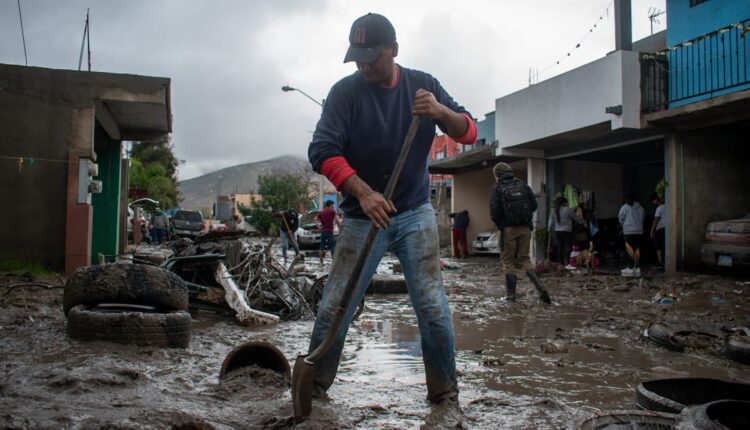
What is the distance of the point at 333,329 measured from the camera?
2.98 metres

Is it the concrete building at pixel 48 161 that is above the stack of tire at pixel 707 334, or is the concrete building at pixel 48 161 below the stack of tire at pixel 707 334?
above

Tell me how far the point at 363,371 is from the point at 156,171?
4970 cm

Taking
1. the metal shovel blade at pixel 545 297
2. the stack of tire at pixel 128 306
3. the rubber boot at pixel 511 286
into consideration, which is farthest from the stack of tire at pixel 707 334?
the stack of tire at pixel 128 306

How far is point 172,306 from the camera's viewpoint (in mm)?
4660

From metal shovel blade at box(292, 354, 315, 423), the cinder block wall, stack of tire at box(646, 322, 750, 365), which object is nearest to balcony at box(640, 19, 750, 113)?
the cinder block wall

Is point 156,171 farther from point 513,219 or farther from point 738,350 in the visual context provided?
point 738,350

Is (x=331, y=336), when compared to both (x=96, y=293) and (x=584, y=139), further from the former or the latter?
(x=584, y=139)

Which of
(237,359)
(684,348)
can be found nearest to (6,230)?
(237,359)

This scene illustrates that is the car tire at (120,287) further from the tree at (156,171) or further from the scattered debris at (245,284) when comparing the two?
the tree at (156,171)

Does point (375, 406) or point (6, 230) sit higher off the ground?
point (6, 230)

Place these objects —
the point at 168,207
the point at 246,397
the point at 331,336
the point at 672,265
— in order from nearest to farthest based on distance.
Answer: the point at 331,336
the point at 246,397
the point at 672,265
the point at 168,207

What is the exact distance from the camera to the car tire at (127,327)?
418 centimetres

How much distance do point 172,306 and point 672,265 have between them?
11244 millimetres

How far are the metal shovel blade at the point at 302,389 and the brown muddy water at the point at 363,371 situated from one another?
6 cm
